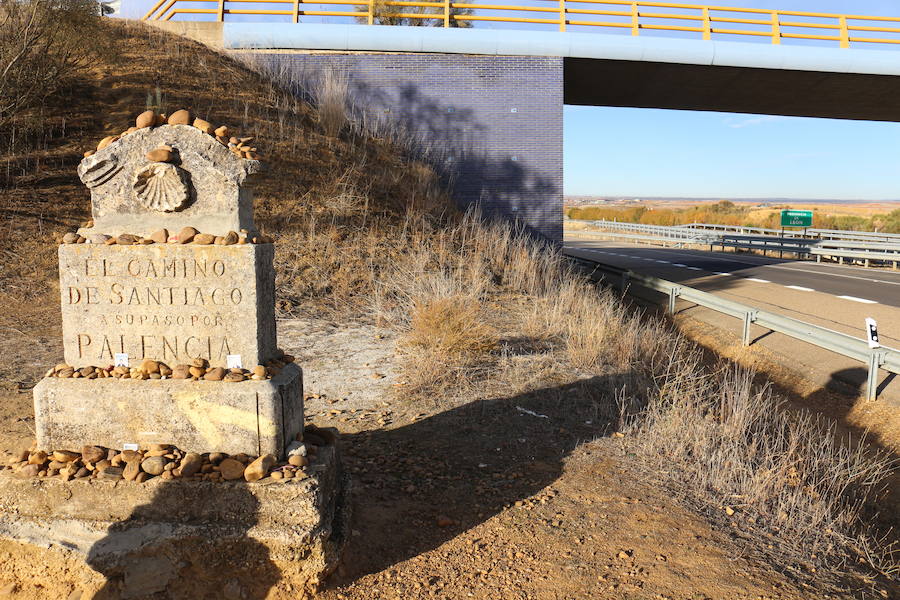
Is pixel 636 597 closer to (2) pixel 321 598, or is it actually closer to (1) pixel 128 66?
(2) pixel 321 598

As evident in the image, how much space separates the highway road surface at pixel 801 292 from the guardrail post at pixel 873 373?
353mm

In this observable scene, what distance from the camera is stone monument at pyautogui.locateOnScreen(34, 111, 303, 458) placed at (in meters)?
4.04

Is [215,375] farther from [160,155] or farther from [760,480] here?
[760,480]

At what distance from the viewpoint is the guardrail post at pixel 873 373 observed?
314 inches

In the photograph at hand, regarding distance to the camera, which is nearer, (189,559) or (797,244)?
(189,559)

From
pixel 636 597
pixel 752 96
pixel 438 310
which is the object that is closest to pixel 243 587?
pixel 636 597

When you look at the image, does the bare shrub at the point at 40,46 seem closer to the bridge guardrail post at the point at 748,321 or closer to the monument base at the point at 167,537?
the monument base at the point at 167,537

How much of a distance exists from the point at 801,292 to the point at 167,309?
15.0 metres

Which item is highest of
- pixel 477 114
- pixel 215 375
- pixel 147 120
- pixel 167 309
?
pixel 477 114

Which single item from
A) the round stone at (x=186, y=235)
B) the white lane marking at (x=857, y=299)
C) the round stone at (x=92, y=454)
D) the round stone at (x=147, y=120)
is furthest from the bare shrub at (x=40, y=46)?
the white lane marking at (x=857, y=299)

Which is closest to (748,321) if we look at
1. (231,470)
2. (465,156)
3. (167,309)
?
(465,156)

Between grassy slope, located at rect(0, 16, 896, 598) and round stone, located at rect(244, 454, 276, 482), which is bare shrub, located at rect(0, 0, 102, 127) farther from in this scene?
round stone, located at rect(244, 454, 276, 482)

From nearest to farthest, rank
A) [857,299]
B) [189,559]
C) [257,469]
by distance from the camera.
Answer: [189,559] → [257,469] → [857,299]

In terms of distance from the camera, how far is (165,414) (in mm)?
4055
